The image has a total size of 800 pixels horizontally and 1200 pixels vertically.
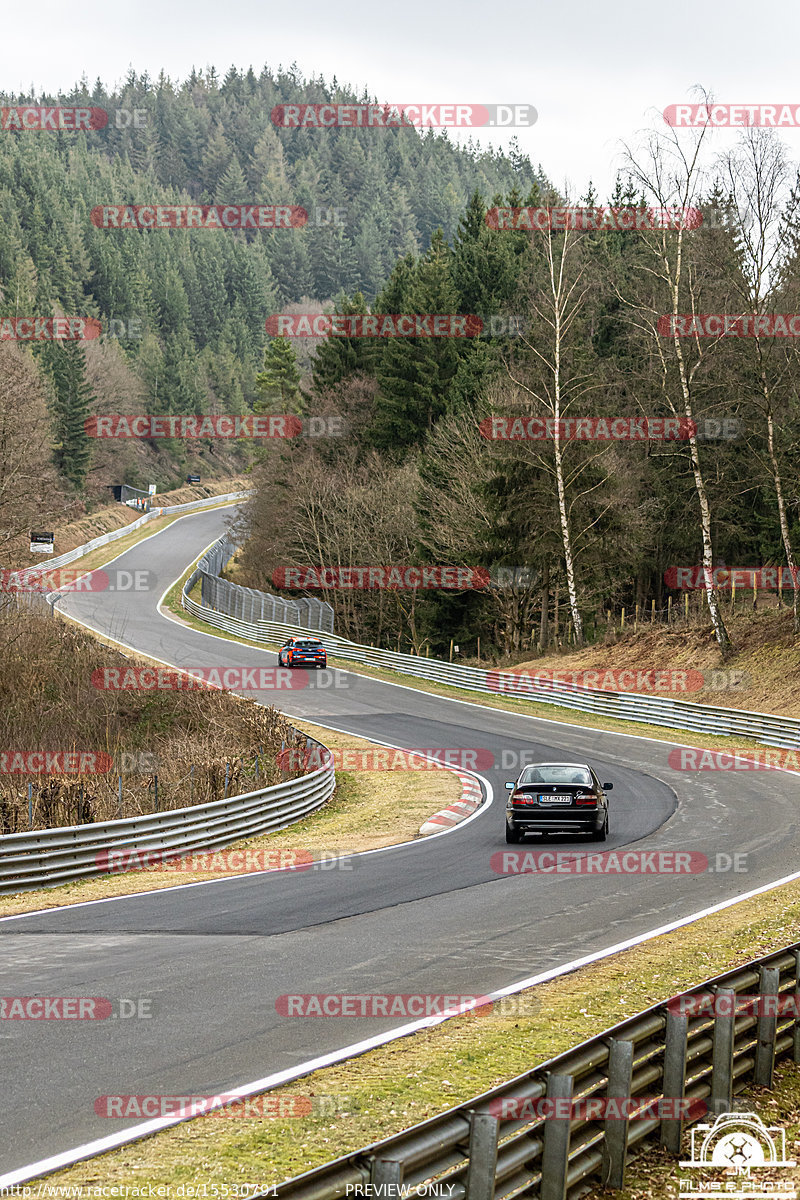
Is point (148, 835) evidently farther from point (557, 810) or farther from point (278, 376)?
point (278, 376)

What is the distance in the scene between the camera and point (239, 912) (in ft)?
45.7

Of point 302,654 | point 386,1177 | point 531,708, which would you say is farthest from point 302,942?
Result: point 302,654

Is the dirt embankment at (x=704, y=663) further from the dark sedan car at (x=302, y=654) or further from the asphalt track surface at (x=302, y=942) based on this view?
the asphalt track surface at (x=302, y=942)

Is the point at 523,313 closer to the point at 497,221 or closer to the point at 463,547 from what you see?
the point at 497,221

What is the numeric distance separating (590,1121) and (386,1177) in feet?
6.37

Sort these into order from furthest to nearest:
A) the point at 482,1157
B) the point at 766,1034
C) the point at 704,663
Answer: the point at 704,663 < the point at 766,1034 < the point at 482,1157

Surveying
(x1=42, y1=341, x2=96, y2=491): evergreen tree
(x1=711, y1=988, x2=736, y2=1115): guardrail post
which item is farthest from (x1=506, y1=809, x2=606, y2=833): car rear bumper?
(x1=42, y1=341, x2=96, y2=491): evergreen tree

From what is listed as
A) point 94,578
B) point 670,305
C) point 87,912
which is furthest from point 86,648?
point 94,578

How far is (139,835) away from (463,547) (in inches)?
1346

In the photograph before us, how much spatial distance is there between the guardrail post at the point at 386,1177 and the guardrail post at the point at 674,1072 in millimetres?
2597

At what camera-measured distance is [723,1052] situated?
24.3 feet

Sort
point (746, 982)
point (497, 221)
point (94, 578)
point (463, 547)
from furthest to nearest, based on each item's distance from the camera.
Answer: point (94, 578), point (497, 221), point (463, 547), point (746, 982)

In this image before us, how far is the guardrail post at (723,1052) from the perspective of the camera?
7.38 metres

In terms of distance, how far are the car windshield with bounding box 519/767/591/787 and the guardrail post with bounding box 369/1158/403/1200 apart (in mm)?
15129
